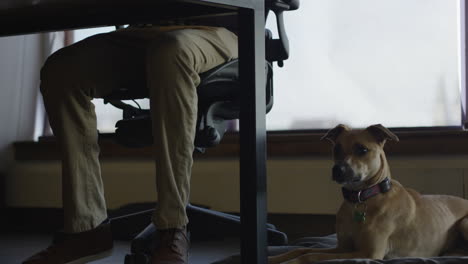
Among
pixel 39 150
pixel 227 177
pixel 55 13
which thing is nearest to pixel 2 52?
pixel 39 150

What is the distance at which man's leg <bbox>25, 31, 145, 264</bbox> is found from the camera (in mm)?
1771

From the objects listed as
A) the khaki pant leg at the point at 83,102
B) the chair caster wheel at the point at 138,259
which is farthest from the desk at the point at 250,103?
the chair caster wheel at the point at 138,259

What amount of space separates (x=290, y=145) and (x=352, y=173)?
3.18 ft

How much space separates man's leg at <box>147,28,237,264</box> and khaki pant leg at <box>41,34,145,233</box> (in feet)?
0.89

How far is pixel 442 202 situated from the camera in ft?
6.55

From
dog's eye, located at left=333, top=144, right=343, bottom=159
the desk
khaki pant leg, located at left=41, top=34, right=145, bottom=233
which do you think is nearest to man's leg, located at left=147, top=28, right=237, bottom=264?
the desk

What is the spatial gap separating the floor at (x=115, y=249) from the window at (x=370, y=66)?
0.62m

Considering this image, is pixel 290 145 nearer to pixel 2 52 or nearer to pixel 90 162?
pixel 90 162

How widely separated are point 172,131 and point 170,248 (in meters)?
0.29

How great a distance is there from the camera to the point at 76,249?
1758mm

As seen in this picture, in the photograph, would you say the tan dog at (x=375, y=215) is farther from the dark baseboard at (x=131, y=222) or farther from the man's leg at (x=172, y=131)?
the dark baseboard at (x=131, y=222)

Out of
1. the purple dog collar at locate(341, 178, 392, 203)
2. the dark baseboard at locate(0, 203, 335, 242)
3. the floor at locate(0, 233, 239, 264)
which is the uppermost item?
the purple dog collar at locate(341, 178, 392, 203)

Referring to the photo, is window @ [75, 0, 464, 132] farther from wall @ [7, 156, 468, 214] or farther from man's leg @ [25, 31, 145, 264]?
man's leg @ [25, 31, 145, 264]

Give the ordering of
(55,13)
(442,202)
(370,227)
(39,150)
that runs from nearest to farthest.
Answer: (55,13), (370,227), (442,202), (39,150)
